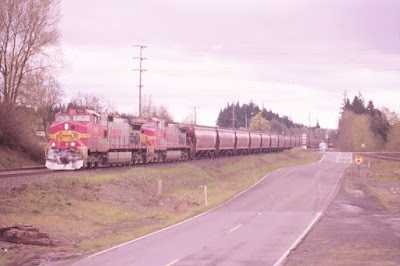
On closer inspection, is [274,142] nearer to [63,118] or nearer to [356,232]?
[63,118]

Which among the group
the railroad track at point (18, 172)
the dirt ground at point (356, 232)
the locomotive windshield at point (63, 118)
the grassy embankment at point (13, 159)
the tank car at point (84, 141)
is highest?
the locomotive windshield at point (63, 118)

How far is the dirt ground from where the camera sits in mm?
16688

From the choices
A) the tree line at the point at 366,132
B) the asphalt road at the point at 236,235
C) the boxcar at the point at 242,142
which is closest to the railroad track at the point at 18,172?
the asphalt road at the point at 236,235

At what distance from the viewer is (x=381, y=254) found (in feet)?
56.8

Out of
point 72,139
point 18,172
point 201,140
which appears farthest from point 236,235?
point 201,140

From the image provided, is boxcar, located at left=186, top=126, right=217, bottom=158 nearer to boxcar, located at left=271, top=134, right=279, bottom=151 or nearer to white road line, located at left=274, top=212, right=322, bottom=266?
white road line, located at left=274, top=212, right=322, bottom=266

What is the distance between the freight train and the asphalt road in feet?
36.0

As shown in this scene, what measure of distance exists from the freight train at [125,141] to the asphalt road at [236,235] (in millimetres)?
10960

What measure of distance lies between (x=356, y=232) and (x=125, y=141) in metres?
25.1

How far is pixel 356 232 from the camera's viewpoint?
22.9 meters

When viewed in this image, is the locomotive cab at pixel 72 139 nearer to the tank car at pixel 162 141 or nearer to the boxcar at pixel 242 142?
A: the tank car at pixel 162 141

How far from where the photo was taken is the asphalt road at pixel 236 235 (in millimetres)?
16266

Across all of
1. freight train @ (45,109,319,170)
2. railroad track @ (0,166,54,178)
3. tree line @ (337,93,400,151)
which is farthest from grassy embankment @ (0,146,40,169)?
tree line @ (337,93,400,151)

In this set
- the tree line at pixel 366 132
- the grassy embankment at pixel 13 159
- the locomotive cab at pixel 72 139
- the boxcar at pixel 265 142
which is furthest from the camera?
the tree line at pixel 366 132
